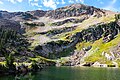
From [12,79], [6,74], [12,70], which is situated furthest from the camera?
[12,70]

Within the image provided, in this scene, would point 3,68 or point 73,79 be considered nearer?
point 73,79

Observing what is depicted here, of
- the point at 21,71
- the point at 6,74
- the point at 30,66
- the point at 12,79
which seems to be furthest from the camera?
the point at 30,66

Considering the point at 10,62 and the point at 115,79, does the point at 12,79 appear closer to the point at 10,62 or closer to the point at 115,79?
the point at 10,62

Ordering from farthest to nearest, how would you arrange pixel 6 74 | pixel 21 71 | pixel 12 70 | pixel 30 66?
pixel 30 66 < pixel 21 71 < pixel 12 70 < pixel 6 74

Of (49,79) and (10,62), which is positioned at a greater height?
(10,62)

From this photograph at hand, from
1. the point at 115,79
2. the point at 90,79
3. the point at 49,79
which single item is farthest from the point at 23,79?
the point at 115,79

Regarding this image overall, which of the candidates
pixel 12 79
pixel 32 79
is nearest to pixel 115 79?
pixel 32 79

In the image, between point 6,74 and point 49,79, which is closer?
point 49,79

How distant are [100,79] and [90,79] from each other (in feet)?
19.7

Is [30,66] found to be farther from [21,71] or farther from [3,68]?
[3,68]

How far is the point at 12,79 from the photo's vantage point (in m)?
128

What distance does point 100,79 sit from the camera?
132 meters

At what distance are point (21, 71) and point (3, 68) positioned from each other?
72.6 feet

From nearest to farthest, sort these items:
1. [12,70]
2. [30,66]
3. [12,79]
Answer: [12,79]
[12,70]
[30,66]
